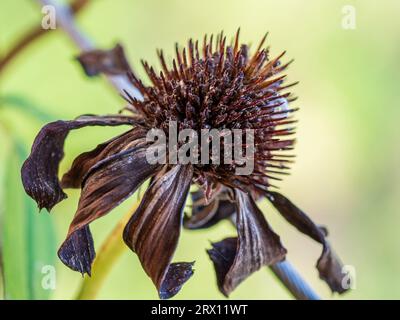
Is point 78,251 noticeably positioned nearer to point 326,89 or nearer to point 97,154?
point 97,154

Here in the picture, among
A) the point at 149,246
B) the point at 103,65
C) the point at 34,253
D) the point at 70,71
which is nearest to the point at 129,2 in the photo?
the point at 70,71

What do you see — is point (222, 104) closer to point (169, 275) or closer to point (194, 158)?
point (194, 158)

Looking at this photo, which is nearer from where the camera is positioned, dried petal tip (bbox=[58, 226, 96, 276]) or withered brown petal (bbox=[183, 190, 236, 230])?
dried petal tip (bbox=[58, 226, 96, 276])

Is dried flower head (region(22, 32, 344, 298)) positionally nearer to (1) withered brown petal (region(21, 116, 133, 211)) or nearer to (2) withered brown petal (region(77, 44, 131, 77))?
(1) withered brown petal (region(21, 116, 133, 211))

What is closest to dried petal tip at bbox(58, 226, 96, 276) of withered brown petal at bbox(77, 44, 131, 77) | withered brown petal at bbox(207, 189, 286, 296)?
withered brown petal at bbox(207, 189, 286, 296)

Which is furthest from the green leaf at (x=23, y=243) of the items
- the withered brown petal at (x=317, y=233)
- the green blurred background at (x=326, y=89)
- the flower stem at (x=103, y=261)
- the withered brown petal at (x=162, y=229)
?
the green blurred background at (x=326, y=89)

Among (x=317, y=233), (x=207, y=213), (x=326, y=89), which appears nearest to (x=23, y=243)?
(x=207, y=213)

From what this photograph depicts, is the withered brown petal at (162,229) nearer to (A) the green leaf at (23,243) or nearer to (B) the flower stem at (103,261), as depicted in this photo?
(B) the flower stem at (103,261)
